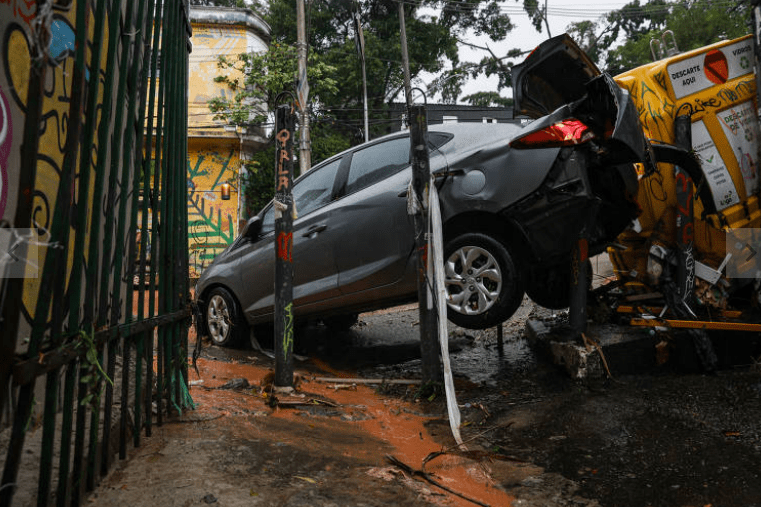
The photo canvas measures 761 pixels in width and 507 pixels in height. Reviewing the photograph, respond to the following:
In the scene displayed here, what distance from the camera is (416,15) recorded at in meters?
24.0

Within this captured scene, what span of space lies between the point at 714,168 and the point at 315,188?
351cm

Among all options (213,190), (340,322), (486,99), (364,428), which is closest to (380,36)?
(486,99)

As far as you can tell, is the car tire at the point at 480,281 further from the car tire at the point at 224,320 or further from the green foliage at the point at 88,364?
the green foliage at the point at 88,364

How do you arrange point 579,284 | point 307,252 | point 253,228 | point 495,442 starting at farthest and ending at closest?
point 253,228 < point 307,252 < point 579,284 < point 495,442

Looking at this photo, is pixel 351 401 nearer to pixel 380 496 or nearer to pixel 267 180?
pixel 380 496

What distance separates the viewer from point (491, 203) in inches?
166

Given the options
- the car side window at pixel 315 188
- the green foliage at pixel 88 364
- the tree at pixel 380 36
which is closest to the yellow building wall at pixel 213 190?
the tree at pixel 380 36

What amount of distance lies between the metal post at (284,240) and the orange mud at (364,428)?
38 cm

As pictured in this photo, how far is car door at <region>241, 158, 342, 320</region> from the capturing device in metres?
5.08

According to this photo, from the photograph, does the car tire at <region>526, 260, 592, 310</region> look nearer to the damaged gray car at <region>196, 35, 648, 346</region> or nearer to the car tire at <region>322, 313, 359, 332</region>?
the damaged gray car at <region>196, 35, 648, 346</region>

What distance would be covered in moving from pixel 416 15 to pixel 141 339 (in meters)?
24.0

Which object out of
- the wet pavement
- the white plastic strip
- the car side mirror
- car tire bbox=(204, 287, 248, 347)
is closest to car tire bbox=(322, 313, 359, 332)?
car tire bbox=(204, 287, 248, 347)

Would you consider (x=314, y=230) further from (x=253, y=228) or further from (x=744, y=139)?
(x=744, y=139)

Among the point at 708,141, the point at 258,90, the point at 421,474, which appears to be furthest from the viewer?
the point at 258,90
